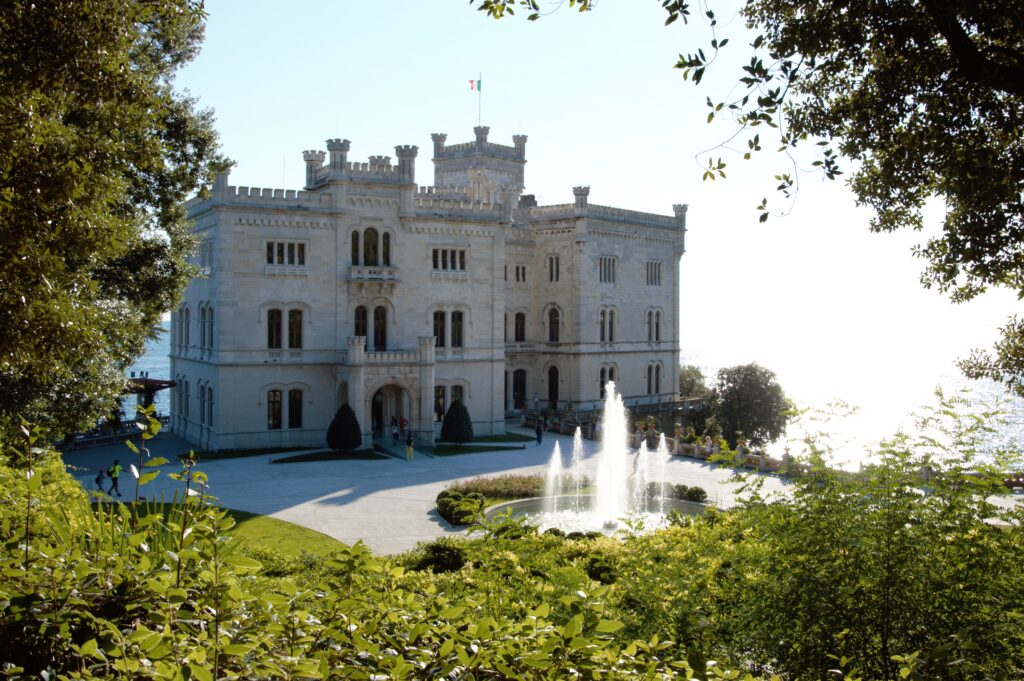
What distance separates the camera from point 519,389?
53844 millimetres

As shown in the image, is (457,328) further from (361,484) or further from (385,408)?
(361,484)

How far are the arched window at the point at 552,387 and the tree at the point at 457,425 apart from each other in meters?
12.5

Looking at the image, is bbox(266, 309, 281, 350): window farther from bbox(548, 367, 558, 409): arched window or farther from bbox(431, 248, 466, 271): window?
bbox(548, 367, 558, 409): arched window

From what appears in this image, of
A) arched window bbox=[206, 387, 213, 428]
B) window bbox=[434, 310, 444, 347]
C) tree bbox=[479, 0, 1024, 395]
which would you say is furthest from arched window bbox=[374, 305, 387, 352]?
tree bbox=[479, 0, 1024, 395]

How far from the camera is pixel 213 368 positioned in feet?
129

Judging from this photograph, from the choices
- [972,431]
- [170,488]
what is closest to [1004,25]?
[972,431]

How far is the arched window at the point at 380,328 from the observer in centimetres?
4225

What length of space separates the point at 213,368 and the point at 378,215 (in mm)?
10464

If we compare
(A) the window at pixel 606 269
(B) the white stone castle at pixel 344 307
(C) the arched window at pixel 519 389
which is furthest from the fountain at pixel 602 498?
(A) the window at pixel 606 269

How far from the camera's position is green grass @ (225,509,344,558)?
71.9 ft

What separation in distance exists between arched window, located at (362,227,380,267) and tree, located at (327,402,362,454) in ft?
25.4

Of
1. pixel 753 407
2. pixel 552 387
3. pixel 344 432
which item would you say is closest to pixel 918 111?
pixel 344 432

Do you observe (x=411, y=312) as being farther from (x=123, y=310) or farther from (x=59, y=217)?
(x=59, y=217)

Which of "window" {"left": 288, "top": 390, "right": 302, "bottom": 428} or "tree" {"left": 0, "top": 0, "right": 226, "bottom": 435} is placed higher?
"tree" {"left": 0, "top": 0, "right": 226, "bottom": 435}
